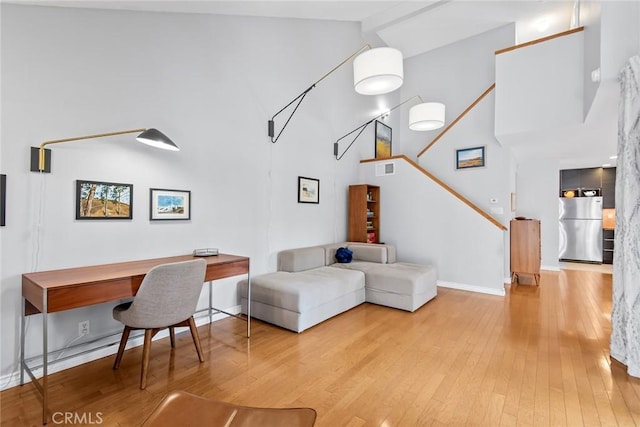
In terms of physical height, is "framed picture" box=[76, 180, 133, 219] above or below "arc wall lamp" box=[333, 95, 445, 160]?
below

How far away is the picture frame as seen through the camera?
6.25 m

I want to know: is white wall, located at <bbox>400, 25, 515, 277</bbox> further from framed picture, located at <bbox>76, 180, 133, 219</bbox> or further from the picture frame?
framed picture, located at <bbox>76, 180, 133, 219</bbox>

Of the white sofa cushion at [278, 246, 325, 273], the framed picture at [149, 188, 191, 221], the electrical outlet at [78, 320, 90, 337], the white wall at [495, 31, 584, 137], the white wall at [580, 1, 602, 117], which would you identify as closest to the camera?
the electrical outlet at [78, 320, 90, 337]

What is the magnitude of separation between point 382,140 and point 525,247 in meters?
3.40

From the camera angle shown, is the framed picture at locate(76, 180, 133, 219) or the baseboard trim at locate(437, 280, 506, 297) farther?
the baseboard trim at locate(437, 280, 506, 297)

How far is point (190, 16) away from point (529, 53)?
443 centimetres

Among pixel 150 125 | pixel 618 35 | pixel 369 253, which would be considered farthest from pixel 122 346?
pixel 618 35

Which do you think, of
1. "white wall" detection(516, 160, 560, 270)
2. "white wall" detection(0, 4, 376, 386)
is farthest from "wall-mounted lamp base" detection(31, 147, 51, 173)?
"white wall" detection(516, 160, 560, 270)

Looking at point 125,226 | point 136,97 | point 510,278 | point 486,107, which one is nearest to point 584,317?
point 510,278

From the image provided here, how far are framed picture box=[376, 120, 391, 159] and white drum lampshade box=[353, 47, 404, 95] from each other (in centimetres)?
310

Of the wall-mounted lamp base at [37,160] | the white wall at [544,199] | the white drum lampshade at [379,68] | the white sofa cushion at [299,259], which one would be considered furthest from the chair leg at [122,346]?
the white wall at [544,199]

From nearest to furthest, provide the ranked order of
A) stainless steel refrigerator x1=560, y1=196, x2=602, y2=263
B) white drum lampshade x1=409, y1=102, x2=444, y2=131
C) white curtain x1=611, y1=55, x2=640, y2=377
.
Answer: white curtain x1=611, y1=55, x2=640, y2=377 < white drum lampshade x1=409, y1=102, x2=444, y2=131 < stainless steel refrigerator x1=560, y1=196, x2=602, y2=263

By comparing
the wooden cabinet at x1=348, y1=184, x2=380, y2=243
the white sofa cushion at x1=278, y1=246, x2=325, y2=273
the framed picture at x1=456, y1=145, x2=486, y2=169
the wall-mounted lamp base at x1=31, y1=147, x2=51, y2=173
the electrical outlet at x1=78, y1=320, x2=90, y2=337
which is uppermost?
the framed picture at x1=456, y1=145, x2=486, y2=169

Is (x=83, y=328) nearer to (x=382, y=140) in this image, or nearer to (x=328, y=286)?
(x=328, y=286)
